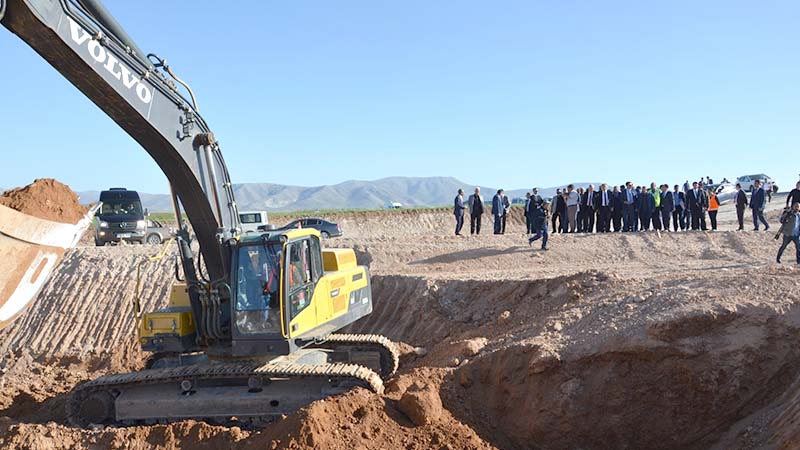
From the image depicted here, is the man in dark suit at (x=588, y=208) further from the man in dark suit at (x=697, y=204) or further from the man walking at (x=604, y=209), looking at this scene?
the man in dark suit at (x=697, y=204)

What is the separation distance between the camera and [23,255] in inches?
242

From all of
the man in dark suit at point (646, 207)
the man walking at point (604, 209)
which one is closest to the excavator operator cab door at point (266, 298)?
the man walking at point (604, 209)

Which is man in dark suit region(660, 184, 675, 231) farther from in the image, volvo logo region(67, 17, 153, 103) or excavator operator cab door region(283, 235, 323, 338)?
volvo logo region(67, 17, 153, 103)

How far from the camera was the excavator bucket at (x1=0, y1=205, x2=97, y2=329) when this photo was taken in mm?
6016

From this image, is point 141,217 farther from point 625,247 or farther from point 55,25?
point 55,25

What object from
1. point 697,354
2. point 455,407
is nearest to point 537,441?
point 455,407

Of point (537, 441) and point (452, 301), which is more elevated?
point (452, 301)

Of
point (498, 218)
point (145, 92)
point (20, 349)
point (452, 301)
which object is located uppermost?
point (145, 92)

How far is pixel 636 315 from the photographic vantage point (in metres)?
8.43

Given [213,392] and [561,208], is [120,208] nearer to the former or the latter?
[561,208]

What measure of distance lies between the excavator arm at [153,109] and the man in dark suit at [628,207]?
14845 mm

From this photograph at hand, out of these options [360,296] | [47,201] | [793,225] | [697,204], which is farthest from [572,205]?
[47,201]

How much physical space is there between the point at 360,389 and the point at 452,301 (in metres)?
5.57

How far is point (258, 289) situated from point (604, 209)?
1508 centimetres
